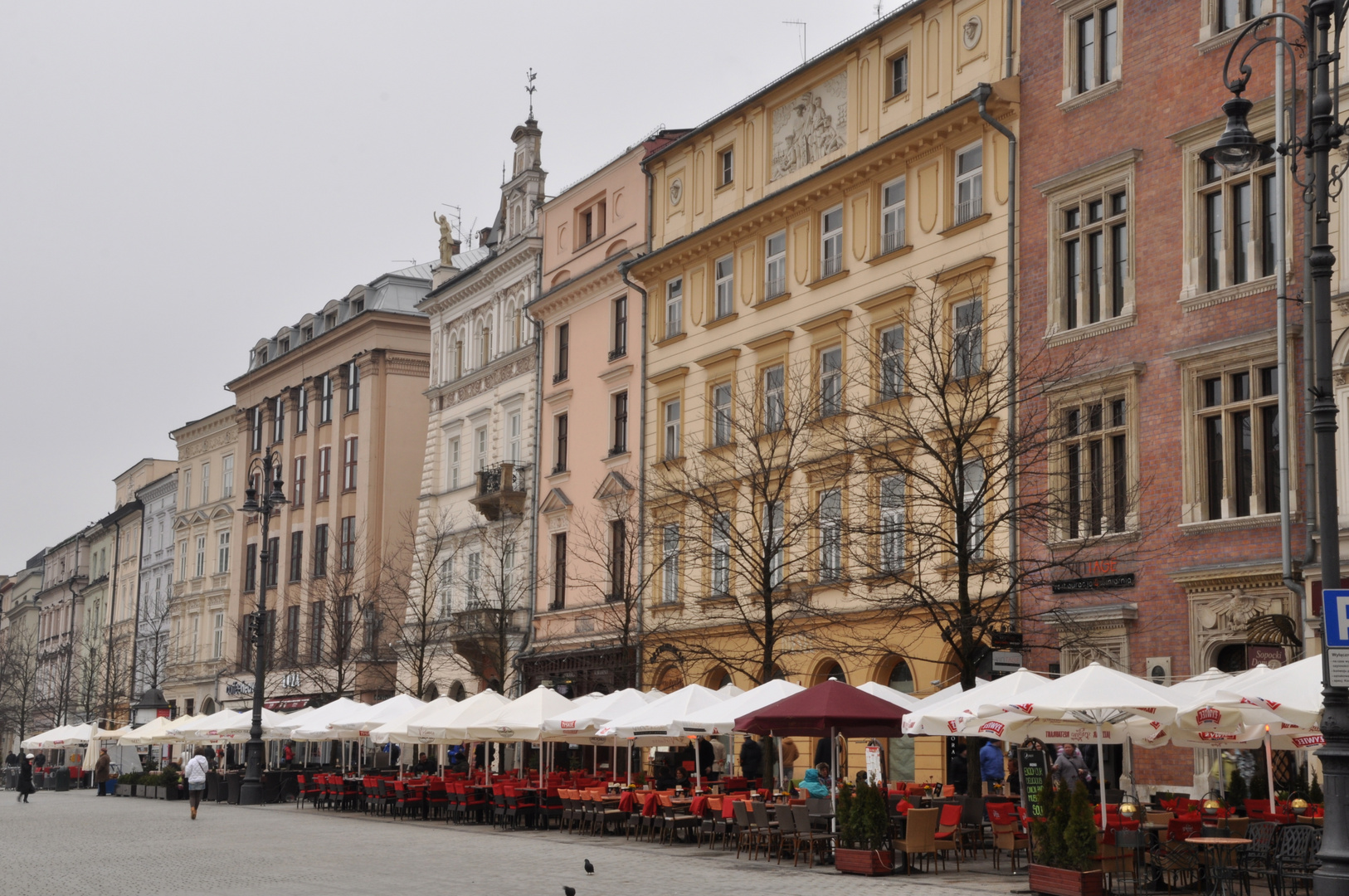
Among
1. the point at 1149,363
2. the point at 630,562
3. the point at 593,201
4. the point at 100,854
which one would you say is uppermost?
the point at 593,201

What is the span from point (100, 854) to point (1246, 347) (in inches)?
784

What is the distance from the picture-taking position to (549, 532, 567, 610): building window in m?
47.9

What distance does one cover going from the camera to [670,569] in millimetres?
42812

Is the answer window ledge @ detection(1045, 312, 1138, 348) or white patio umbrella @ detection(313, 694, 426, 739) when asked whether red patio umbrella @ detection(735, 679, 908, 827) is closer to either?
window ledge @ detection(1045, 312, 1138, 348)

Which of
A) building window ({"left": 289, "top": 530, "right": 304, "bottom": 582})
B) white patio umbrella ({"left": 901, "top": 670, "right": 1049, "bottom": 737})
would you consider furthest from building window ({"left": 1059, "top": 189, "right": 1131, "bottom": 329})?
building window ({"left": 289, "top": 530, "right": 304, "bottom": 582})

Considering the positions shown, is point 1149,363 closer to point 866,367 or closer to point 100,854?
point 866,367

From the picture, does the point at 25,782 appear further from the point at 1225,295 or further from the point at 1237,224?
the point at 1237,224

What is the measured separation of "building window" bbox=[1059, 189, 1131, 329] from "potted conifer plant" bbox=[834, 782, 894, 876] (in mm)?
11717

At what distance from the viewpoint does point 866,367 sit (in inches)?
1391

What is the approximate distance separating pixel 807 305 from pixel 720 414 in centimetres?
379

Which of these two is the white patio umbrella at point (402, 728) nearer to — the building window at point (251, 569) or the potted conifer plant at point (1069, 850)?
the potted conifer plant at point (1069, 850)

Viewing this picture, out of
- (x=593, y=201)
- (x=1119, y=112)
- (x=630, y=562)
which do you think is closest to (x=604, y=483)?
(x=630, y=562)

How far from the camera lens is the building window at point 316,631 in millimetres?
61531

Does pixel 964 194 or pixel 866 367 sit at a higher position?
pixel 964 194
